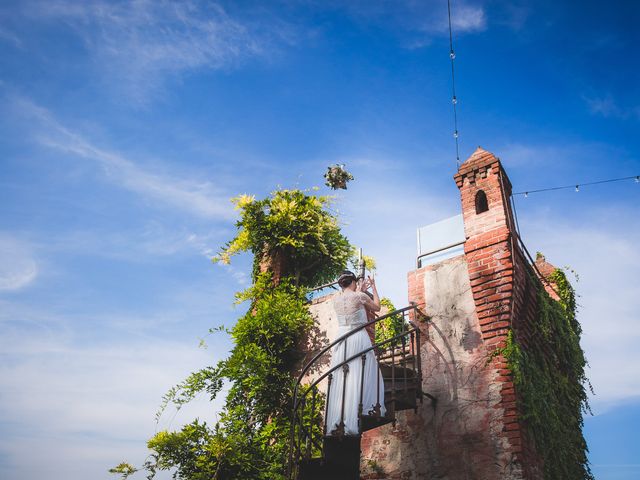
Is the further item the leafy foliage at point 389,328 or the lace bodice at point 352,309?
the leafy foliage at point 389,328

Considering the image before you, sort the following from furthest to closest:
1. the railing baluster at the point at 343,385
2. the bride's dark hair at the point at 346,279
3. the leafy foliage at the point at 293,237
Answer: the leafy foliage at the point at 293,237
the bride's dark hair at the point at 346,279
the railing baluster at the point at 343,385

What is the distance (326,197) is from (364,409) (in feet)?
18.1

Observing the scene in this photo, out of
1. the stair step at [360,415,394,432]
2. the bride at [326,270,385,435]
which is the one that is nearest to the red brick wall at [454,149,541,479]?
the stair step at [360,415,394,432]

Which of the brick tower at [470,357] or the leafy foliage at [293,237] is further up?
the leafy foliage at [293,237]

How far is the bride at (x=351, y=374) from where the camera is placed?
16.7 ft

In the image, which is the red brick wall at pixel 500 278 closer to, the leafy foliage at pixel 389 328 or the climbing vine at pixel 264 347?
the leafy foliage at pixel 389 328

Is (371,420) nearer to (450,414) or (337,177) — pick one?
(450,414)

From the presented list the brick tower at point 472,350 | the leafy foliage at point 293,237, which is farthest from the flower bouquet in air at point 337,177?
the brick tower at point 472,350

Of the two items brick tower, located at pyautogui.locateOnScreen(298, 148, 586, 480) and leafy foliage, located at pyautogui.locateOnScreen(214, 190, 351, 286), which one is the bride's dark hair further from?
leafy foliage, located at pyautogui.locateOnScreen(214, 190, 351, 286)

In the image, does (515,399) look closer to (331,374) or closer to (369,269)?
(331,374)

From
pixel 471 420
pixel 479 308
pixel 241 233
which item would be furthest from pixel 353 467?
pixel 241 233

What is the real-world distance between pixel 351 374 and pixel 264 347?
2999mm

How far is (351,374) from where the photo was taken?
5.33 meters

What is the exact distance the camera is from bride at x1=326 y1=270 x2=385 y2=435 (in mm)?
5102
